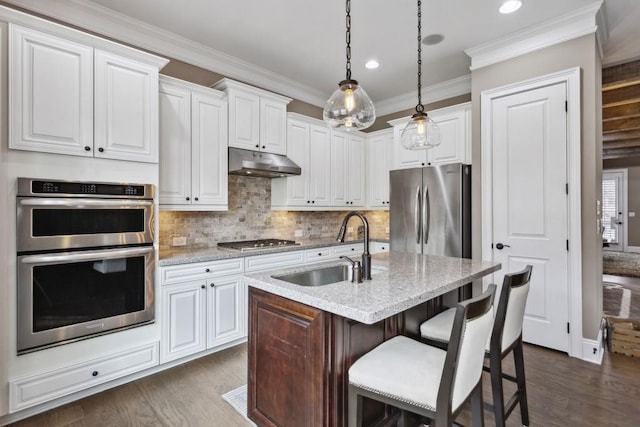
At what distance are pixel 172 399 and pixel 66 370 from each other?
2.41 feet

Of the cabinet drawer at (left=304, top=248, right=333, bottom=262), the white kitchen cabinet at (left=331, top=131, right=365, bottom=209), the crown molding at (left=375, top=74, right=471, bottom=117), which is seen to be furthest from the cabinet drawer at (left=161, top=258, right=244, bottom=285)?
the crown molding at (left=375, top=74, right=471, bottom=117)

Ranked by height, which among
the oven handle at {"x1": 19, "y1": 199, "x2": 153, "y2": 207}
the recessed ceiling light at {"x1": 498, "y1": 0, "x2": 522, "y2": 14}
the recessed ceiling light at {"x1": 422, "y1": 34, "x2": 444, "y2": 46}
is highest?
the recessed ceiling light at {"x1": 422, "y1": 34, "x2": 444, "y2": 46}

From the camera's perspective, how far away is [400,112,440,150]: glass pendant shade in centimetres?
236

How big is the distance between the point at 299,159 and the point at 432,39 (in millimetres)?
1976

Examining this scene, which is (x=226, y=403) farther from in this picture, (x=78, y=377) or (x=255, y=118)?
(x=255, y=118)

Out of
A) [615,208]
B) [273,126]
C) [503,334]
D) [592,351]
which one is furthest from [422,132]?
[615,208]

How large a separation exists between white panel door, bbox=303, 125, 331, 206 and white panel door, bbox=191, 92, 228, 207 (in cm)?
128

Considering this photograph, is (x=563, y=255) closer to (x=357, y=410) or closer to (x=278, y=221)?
(x=357, y=410)

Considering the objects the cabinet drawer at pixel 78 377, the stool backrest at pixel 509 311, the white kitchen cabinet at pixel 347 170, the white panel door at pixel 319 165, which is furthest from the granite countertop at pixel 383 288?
the white kitchen cabinet at pixel 347 170

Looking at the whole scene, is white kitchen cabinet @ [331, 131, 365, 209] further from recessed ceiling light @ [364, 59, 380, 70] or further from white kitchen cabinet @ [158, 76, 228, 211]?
white kitchen cabinet @ [158, 76, 228, 211]

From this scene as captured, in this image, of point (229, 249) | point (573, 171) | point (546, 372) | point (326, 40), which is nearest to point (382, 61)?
point (326, 40)

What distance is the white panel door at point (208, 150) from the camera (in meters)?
3.14

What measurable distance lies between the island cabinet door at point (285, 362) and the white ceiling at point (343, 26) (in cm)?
247

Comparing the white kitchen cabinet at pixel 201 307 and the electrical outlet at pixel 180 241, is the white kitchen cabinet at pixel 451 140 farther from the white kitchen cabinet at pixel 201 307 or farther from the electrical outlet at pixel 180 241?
the electrical outlet at pixel 180 241
